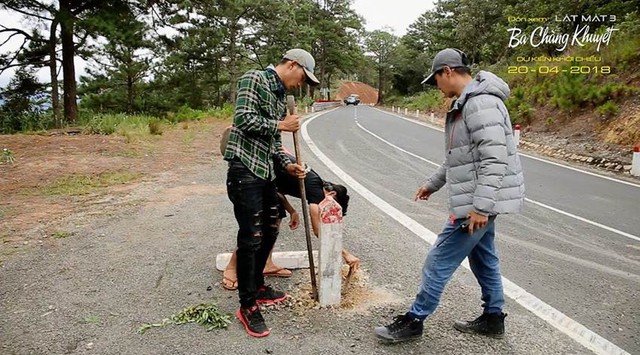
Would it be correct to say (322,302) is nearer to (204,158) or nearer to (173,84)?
(204,158)

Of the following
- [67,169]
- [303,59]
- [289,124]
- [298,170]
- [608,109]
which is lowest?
[67,169]

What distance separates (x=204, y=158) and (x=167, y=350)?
279 inches

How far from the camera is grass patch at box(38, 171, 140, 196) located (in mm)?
6472

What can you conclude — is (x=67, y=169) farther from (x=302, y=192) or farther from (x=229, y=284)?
(x=302, y=192)

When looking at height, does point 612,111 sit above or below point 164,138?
above

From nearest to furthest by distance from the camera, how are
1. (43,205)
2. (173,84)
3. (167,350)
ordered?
(167,350), (43,205), (173,84)

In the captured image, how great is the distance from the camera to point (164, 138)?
11930 mm

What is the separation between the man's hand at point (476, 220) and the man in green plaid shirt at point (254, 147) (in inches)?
48.7

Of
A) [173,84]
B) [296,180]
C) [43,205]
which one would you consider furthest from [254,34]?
[296,180]

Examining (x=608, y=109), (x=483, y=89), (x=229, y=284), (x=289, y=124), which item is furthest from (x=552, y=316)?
(x=608, y=109)

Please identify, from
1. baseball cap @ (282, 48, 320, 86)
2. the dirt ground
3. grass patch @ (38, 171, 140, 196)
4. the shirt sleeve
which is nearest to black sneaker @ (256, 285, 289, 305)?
the shirt sleeve

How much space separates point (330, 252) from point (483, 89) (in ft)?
4.96

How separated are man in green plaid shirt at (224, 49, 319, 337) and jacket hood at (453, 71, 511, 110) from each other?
0.96 meters

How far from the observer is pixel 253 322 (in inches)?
117
